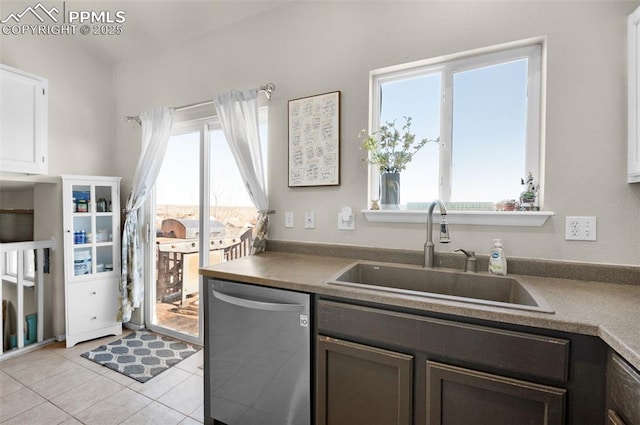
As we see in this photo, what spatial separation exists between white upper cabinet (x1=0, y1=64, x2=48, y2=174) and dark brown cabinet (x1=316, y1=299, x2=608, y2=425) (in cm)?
279

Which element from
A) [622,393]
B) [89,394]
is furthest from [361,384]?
[89,394]

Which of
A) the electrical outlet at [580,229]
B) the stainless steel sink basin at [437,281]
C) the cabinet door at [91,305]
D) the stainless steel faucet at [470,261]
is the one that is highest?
the electrical outlet at [580,229]

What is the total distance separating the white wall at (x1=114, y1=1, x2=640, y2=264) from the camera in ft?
4.46

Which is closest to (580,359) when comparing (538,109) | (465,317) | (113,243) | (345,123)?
(465,317)

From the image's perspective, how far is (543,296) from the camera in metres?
1.14

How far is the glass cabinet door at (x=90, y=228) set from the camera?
2610 millimetres

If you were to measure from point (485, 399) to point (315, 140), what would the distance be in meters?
1.64

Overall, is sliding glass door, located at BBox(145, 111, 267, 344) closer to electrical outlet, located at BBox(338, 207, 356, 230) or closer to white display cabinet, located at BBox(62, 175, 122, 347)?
white display cabinet, located at BBox(62, 175, 122, 347)

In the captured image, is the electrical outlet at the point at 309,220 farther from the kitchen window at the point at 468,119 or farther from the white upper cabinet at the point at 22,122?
the white upper cabinet at the point at 22,122

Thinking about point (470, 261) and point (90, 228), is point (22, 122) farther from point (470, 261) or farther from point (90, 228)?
point (470, 261)

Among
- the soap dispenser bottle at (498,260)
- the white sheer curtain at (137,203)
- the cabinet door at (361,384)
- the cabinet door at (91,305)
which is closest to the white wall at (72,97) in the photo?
the white sheer curtain at (137,203)

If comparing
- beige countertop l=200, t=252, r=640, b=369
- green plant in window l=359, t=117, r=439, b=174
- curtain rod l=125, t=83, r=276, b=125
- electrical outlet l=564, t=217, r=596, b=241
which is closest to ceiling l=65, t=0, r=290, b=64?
curtain rod l=125, t=83, r=276, b=125

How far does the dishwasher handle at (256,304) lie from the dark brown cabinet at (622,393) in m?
1.02

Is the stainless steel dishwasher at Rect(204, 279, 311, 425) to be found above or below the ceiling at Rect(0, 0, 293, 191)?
below
